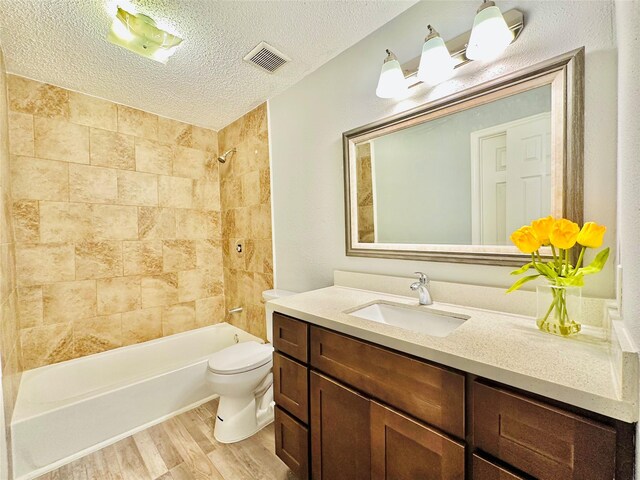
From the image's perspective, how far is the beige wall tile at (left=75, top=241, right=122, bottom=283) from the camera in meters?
2.10

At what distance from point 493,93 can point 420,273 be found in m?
0.80

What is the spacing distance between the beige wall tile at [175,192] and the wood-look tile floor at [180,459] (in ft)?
5.93

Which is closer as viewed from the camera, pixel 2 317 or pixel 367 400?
pixel 367 400

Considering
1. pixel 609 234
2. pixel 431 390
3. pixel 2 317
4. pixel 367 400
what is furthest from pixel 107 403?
pixel 609 234

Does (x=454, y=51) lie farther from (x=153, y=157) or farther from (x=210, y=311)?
(x=210, y=311)

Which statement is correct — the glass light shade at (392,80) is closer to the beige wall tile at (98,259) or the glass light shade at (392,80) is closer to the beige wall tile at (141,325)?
the beige wall tile at (98,259)

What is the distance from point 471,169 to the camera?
47.1 inches

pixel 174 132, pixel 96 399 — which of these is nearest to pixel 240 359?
pixel 96 399

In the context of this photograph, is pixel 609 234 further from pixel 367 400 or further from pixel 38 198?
pixel 38 198

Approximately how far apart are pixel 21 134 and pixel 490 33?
2.83 metres

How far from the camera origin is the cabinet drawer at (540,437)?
559mm

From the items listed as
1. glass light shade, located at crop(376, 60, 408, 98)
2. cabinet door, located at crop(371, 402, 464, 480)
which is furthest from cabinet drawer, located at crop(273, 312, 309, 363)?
glass light shade, located at crop(376, 60, 408, 98)

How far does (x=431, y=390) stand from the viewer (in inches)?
31.1

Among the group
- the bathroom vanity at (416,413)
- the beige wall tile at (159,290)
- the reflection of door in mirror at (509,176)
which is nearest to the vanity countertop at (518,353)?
the bathroom vanity at (416,413)
